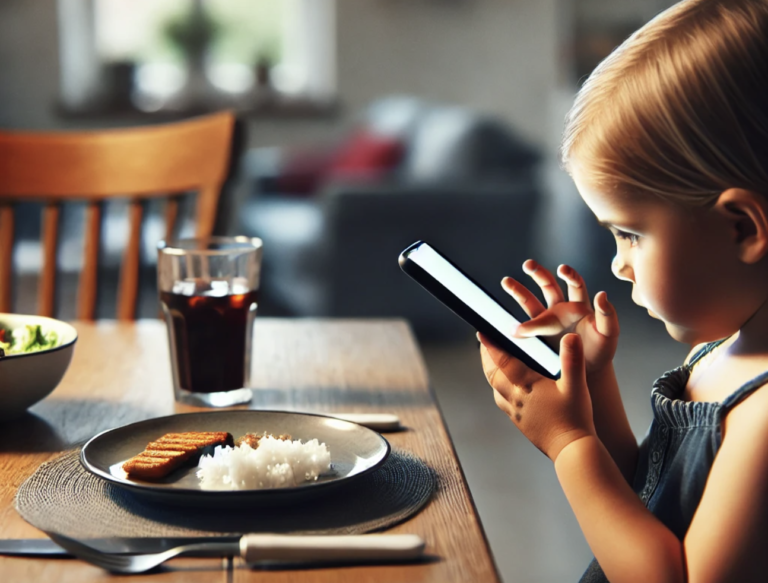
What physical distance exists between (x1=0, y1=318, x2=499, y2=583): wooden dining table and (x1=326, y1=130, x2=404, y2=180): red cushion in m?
2.77

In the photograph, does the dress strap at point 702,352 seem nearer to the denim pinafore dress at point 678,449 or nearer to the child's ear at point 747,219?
the denim pinafore dress at point 678,449

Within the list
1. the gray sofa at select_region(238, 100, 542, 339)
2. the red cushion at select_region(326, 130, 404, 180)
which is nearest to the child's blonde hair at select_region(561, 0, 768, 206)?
the gray sofa at select_region(238, 100, 542, 339)

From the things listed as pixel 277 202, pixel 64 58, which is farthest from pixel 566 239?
pixel 64 58

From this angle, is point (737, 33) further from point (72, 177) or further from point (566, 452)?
point (72, 177)

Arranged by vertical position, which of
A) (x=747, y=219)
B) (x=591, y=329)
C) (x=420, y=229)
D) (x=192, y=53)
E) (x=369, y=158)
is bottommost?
(x=420, y=229)

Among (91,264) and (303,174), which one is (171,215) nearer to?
(91,264)

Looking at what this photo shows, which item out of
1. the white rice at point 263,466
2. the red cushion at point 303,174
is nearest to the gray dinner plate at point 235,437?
the white rice at point 263,466

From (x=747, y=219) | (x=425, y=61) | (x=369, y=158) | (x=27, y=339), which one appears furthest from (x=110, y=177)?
(x=425, y=61)

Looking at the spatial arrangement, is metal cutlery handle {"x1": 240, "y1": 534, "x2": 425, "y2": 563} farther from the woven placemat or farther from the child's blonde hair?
the child's blonde hair

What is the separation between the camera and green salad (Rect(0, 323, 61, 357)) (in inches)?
34.6

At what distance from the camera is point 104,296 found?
11.4ft

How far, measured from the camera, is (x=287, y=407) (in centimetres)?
87

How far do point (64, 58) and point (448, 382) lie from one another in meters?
3.56

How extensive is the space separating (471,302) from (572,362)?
0.09 meters
